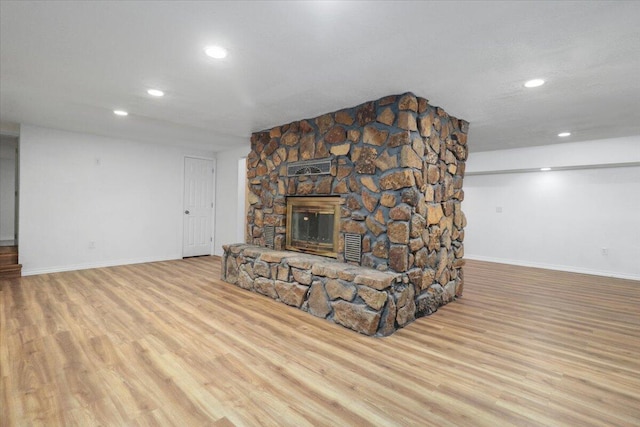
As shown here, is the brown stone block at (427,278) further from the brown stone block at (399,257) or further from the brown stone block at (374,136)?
the brown stone block at (374,136)

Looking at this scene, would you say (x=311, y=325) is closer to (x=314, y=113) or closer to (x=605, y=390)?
(x=605, y=390)

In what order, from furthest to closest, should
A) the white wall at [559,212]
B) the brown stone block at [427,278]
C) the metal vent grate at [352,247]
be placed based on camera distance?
the white wall at [559,212]
the metal vent grate at [352,247]
the brown stone block at [427,278]

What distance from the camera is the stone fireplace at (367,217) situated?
2910 millimetres

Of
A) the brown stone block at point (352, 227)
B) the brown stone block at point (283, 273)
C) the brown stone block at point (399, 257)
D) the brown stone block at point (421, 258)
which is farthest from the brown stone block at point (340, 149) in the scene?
the brown stone block at point (283, 273)

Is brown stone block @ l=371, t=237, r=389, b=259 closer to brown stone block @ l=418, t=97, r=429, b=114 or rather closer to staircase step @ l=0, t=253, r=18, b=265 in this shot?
brown stone block @ l=418, t=97, r=429, b=114

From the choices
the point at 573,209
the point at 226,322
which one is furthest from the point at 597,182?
the point at 226,322

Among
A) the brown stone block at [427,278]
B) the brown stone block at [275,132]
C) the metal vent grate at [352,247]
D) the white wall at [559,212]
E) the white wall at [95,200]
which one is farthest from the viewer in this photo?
the white wall at [559,212]

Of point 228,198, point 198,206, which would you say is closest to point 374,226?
point 228,198

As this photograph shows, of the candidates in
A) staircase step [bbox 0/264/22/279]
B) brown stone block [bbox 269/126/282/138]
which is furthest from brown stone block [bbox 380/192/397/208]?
staircase step [bbox 0/264/22/279]

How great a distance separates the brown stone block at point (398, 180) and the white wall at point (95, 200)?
15.5ft

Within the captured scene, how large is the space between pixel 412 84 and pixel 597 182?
16.2 ft

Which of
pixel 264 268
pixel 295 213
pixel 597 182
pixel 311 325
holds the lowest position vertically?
pixel 311 325

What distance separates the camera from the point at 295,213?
415 centimetres

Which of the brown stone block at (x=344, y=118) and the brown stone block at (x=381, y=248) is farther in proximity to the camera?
the brown stone block at (x=344, y=118)
